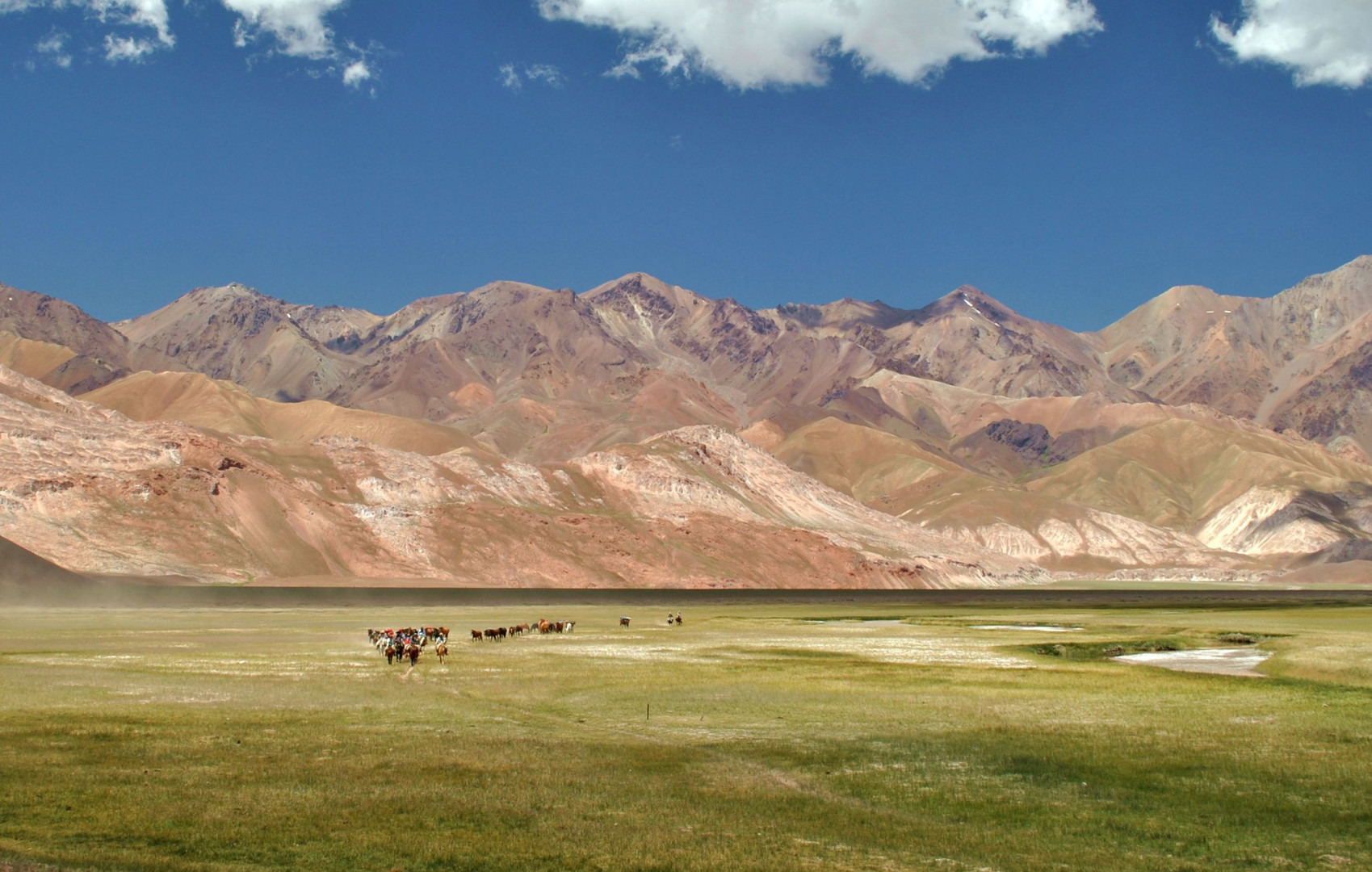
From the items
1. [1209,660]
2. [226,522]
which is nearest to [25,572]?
[226,522]

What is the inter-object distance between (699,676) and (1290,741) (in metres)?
22.1

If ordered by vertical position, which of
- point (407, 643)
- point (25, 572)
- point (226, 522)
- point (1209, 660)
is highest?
point (226, 522)

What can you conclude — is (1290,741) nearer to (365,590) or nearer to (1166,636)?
(1166,636)

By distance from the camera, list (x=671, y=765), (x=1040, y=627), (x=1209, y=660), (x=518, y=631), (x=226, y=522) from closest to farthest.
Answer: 1. (x=671, y=765)
2. (x=1209, y=660)
3. (x=518, y=631)
4. (x=1040, y=627)
5. (x=226, y=522)

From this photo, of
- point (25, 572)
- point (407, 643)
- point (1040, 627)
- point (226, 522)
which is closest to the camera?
point (407, 643)

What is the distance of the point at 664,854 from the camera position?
18750 millimetres

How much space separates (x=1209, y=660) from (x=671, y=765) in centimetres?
4364

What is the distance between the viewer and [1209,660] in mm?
59875

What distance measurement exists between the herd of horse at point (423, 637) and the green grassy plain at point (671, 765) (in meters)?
1.42

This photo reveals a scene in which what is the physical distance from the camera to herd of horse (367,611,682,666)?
51.8 metres

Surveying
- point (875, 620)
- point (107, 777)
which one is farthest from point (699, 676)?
point (875, 620)

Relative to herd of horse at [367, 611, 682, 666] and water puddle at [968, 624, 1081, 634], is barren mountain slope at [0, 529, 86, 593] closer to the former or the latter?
herd of horse at [367, 611, 682, 666]

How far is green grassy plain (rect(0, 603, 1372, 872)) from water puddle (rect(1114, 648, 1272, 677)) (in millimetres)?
2940

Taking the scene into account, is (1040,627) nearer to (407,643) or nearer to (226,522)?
(407,643)
